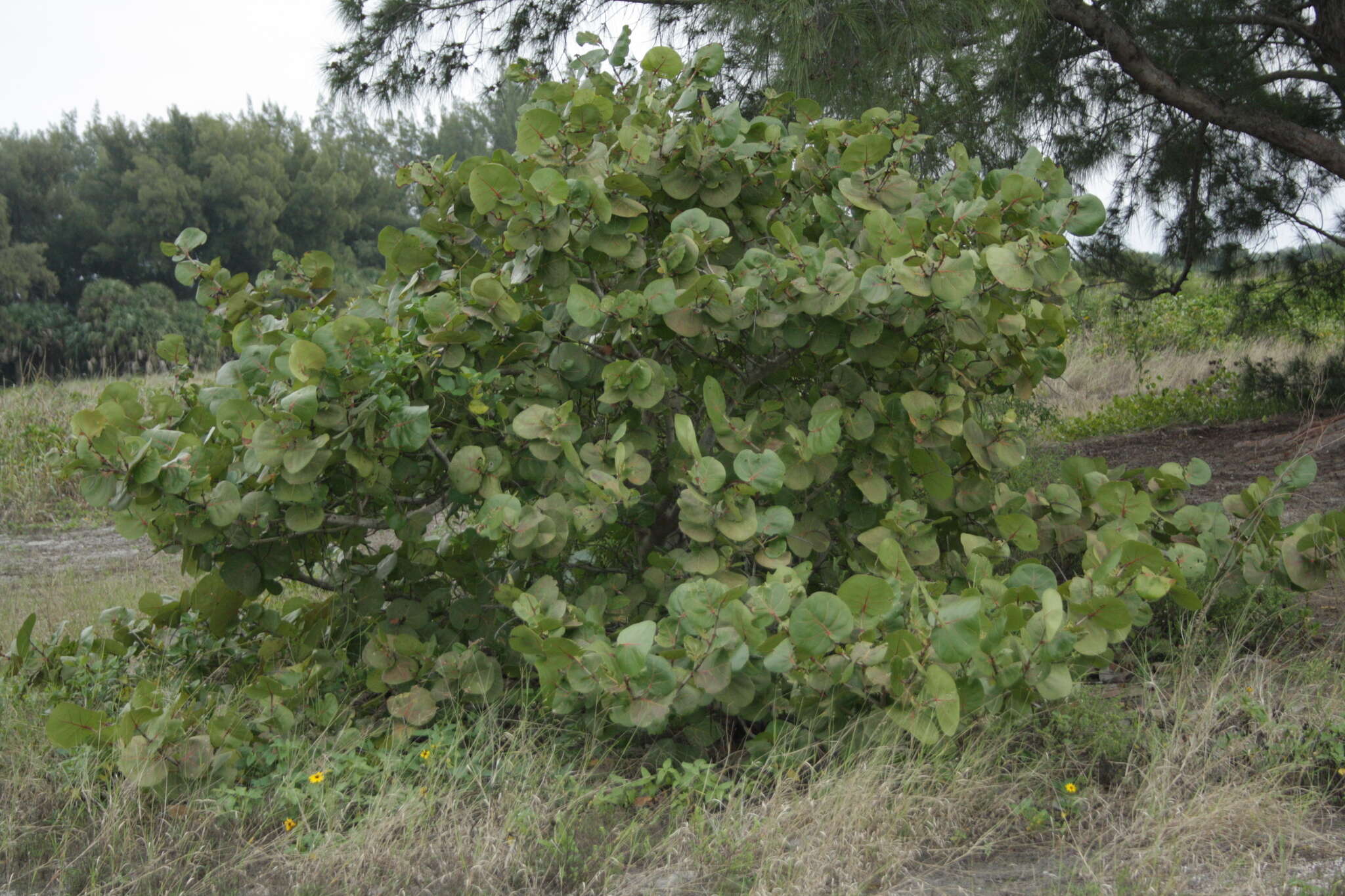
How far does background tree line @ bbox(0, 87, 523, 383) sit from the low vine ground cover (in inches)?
744

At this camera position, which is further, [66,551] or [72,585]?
[66,551]

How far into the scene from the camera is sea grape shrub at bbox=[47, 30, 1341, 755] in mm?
2047

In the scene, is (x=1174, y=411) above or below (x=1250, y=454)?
above

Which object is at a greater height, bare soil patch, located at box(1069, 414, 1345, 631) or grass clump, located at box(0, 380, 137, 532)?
grass clump, located at box(0, 380, 137, 532)

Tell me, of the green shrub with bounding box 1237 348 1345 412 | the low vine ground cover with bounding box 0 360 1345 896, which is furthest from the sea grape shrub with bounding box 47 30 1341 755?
the green shrub with bounding box 1237 348 1345 412

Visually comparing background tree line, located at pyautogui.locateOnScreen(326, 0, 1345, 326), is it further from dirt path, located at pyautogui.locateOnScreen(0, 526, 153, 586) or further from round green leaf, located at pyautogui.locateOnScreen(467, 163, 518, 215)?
dirt path, located at pyautogui.locateOnScreen(0, 526, 153, 586)

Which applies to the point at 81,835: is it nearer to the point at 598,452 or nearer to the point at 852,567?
the point at 598,452

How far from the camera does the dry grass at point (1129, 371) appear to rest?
9641 mm

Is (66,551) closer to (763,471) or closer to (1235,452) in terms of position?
(763,471)

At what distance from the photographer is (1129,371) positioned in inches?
422

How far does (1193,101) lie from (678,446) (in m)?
3.89

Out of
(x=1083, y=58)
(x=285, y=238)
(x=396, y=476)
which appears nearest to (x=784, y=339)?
(x=396, y=476)

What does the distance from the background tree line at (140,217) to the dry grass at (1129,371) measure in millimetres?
14154

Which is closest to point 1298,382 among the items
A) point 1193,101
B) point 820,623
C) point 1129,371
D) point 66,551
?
point 1193,101
